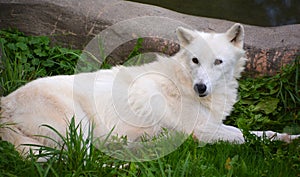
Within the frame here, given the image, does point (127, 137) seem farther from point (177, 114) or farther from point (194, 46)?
point (194, 46)

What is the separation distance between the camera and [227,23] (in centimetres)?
718

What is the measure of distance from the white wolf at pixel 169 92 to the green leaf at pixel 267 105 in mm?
601

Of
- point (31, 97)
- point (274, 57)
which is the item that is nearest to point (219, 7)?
point (274, 57)

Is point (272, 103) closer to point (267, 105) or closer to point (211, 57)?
point (267, 105)

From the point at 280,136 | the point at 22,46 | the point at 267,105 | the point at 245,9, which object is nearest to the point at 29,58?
the point at 22,46

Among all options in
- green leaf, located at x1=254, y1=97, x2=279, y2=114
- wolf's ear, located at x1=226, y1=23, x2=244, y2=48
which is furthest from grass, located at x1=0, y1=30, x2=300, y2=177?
wolf's ear, located at x1=226, y1=23, x2=244, y2=48

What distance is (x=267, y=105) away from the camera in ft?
19.5

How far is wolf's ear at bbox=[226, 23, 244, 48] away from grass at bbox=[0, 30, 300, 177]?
0.79 m

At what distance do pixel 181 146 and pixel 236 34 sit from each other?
1.23 meters

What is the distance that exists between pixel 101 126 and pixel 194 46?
3.73 ft

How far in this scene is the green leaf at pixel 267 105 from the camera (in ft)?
19.3

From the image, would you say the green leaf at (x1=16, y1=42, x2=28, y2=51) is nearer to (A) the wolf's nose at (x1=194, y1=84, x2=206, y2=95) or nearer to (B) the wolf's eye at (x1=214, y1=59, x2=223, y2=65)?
(A) the wolf's nose at (x1=194, y1=84, x2=206, y2=95)

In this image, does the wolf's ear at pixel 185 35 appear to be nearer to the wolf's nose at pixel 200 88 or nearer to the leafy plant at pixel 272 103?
the wolf's nose at pixel 200 88

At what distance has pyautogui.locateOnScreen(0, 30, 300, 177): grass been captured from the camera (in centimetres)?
394
